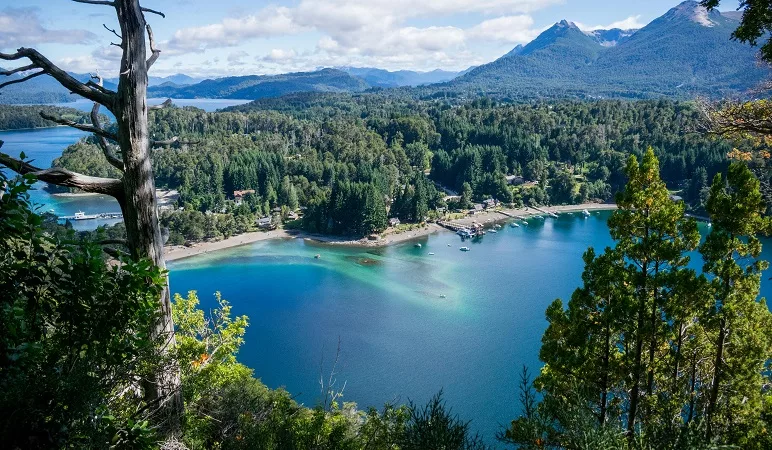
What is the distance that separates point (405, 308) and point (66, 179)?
2190cm

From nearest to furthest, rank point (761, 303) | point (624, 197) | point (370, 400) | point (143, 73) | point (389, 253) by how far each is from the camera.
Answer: point (143, 73), point (761, 303), point (624, 197), point (370, 400), point (389, 253)

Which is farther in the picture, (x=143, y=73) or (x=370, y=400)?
(x=370, y=400)

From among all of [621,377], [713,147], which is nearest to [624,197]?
[621,377]

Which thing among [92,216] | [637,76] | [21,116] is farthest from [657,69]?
[92,216]

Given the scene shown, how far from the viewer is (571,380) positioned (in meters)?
5.77

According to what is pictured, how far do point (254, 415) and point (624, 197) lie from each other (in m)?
4.67

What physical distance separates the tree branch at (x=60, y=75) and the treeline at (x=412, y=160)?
34055mm

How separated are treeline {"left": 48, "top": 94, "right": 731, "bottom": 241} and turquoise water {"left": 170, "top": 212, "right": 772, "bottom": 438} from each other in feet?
21.5

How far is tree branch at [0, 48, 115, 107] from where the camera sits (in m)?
2.40

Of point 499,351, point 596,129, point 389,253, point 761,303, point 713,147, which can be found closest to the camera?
point 761,303

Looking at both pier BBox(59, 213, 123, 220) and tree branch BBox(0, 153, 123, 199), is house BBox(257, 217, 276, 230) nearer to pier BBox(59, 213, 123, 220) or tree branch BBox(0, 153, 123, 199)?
pier BBox(59, 213, 123, 220)

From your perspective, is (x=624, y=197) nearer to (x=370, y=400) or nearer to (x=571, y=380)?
(x=571, y=380)

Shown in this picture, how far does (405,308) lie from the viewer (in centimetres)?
2400

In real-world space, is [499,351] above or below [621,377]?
below
